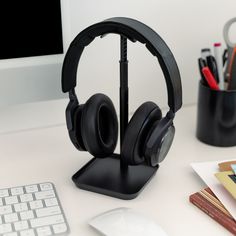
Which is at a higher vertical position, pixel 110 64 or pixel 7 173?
pixel 110 64

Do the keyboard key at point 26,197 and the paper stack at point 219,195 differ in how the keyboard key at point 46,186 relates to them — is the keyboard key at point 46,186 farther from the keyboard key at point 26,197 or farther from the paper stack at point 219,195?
the paper stack at point 219,195

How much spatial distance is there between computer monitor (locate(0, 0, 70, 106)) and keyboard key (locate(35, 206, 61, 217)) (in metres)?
0.17

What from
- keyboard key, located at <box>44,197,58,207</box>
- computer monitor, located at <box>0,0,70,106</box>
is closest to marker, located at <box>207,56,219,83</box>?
computer monitor, located at <box>0,0,70,106</box>

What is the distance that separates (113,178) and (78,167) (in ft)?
0.24

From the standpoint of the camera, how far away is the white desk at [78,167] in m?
0.57

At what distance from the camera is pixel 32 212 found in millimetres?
562

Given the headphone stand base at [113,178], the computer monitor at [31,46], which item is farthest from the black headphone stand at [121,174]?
the computer monitor at [31,46]

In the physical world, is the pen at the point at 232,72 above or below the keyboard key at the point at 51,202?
above

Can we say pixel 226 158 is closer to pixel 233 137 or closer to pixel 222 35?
pixel 233 137

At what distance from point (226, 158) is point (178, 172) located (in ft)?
0.30

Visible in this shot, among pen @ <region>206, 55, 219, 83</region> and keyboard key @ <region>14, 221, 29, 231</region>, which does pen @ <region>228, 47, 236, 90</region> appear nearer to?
pen @ <region>206, 55, 219, 83</region>

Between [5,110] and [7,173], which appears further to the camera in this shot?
[5,110]

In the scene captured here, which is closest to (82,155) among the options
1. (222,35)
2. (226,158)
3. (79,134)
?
(79,134)

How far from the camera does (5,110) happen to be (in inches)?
31.3
